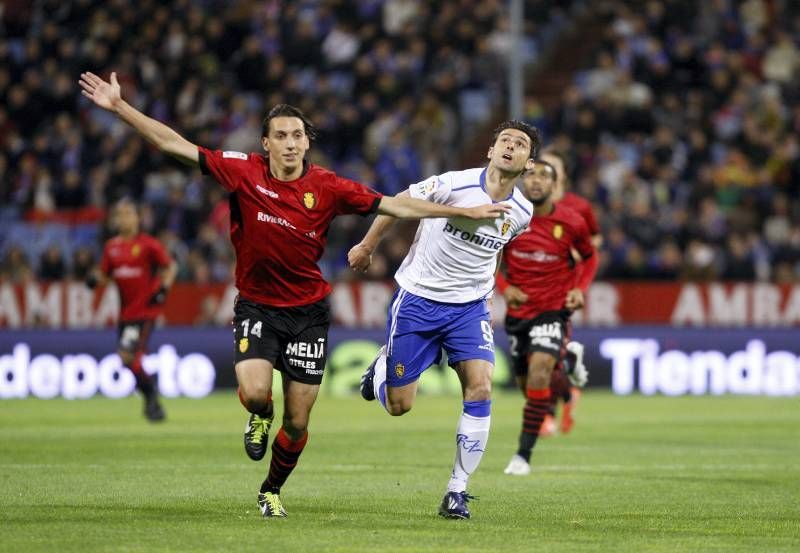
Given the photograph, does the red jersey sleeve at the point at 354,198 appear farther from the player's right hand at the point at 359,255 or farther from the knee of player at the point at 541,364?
the knee of player at the point at 541,364

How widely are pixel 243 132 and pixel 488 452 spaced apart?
14666mm

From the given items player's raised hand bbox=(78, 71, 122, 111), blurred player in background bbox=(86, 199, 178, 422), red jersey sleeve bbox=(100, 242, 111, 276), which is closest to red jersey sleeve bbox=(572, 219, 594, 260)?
blurred player in background bbox=(86, 199, 178, 422)

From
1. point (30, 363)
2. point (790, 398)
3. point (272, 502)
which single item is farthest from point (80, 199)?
point (272, 502)

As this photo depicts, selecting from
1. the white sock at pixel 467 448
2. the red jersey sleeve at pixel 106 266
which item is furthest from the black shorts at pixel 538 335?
the red jersey sleeve at pixel 106 266

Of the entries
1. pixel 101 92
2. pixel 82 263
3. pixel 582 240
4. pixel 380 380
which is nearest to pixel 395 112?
pixel 82 263

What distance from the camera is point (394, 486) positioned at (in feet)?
37.7

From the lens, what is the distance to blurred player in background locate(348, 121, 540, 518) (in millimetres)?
9898

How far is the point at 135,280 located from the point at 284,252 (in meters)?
9.83

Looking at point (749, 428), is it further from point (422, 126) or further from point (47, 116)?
point (47, 116)

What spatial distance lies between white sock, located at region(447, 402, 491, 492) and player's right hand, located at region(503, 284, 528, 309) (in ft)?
13.1

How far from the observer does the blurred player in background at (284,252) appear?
30.2 ft

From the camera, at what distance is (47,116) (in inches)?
1164

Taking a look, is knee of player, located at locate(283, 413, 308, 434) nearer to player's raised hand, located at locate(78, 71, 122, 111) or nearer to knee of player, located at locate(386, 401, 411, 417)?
knee of player, located at locate(386, 401, 411, 417)

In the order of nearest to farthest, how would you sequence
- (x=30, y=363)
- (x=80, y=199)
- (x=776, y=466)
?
(x=776, y=466) → (x=30, y=363) → (x=80, y=199)
